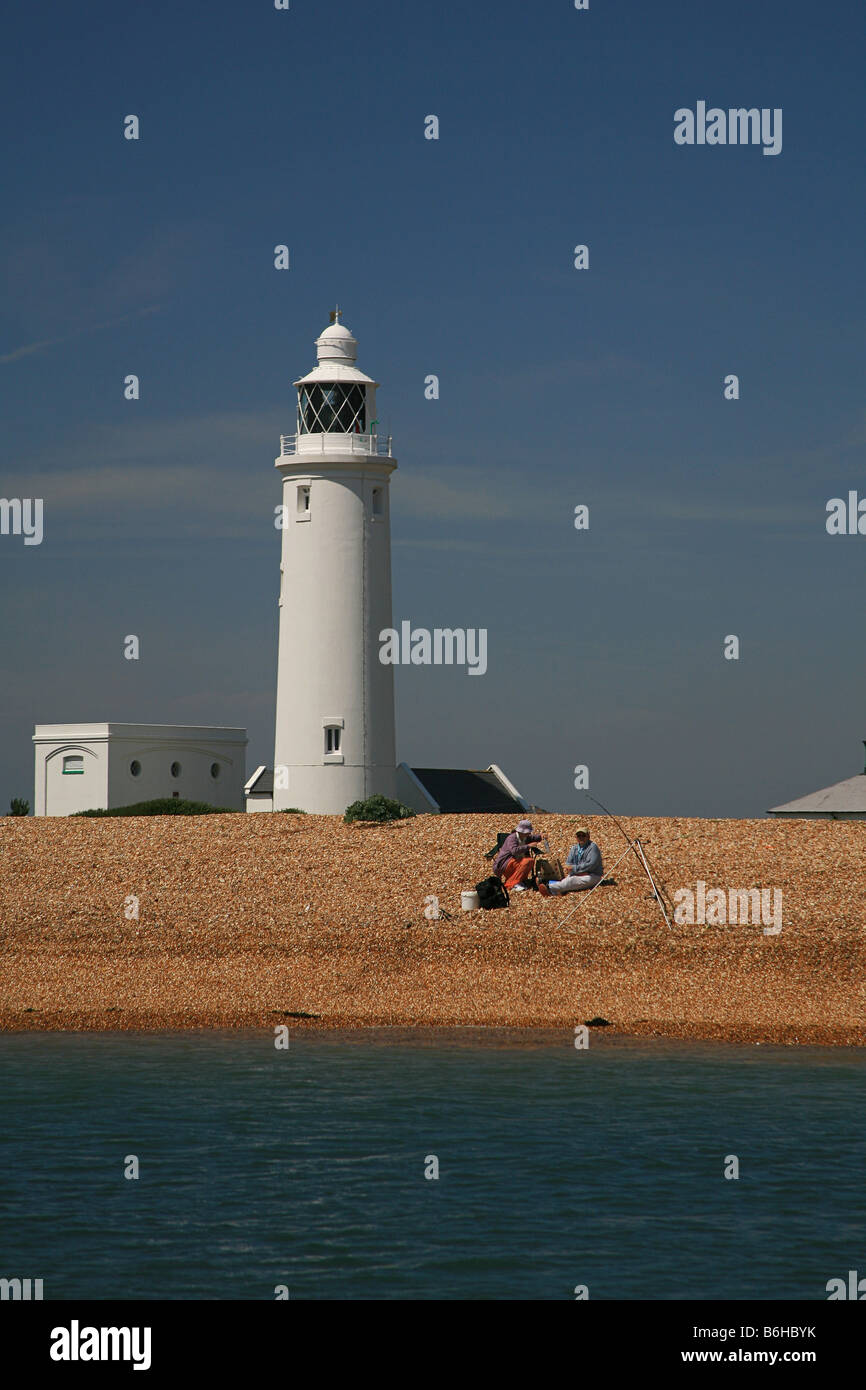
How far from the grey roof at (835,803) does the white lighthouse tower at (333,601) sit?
11.5 m

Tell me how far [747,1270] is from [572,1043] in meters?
8.73

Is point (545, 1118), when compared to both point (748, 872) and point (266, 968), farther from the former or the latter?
point (748, 872)

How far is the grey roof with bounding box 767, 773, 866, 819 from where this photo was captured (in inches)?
1609

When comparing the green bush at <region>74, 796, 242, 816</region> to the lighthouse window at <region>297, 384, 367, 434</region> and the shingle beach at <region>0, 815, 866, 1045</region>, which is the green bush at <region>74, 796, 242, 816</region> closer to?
the shingle beach at <region>0, 815, 866, 1045</region>

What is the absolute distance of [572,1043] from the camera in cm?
2200

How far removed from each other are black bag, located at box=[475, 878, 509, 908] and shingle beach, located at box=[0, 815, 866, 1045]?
1.03 feet

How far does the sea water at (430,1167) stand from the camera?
13328 mm

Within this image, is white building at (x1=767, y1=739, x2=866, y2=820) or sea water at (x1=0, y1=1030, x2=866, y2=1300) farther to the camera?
white building at (x1=767, y1=739, x2=866, y2=820)

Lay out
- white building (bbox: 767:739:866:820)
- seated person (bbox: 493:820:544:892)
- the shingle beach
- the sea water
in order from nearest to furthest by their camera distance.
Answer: the sea water
the shingle beach
seated person (bbox: 493:820:544:892)
white building (bbox: 767:739:866:820)

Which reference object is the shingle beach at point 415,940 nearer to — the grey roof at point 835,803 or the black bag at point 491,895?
the black bag at point 491,895

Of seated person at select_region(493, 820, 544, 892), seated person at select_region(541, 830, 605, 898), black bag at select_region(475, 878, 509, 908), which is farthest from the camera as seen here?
seated person at select_region(493, 820, 544, 892)

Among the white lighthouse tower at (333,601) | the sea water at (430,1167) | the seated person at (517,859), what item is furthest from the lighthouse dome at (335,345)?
the sea water at (430,1167)

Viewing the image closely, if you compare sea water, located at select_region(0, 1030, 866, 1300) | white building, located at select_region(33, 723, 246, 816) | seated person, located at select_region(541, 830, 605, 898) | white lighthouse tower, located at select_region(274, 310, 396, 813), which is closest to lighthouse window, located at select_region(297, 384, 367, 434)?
white lighthouse tower, located at select_region(274, 310, 396, 813)

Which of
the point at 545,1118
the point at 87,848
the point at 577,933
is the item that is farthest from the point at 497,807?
the point at 545,1118
